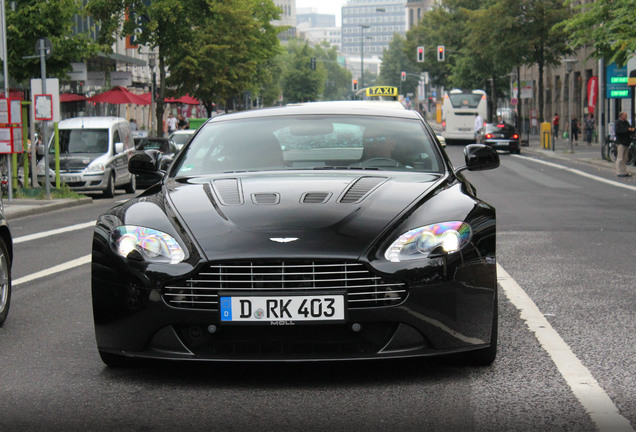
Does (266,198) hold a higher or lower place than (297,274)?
higher

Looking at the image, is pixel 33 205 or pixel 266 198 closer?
pixel 266 198

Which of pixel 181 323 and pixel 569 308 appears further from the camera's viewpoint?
pixel 569 308

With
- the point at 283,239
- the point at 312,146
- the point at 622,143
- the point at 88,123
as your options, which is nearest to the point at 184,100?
the point at 88,123

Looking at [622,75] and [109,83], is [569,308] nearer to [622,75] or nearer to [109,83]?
[622,75]

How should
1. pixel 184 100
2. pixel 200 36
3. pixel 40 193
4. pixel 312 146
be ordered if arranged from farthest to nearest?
pixel 200 36, pixel 184 100, pixel 40 193, pixel 312 146

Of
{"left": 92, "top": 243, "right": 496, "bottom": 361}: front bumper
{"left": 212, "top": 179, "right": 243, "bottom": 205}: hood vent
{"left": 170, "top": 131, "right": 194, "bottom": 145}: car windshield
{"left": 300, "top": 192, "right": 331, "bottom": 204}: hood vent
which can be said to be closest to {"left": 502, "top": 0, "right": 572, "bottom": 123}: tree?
{"left": 170, "top": 131, "right": 194, "bottom": 145}: car windshield

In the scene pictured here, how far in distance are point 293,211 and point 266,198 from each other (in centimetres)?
29

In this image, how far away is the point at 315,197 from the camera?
18.4 feet

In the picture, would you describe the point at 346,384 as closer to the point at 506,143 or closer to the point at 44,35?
the point at 44,35

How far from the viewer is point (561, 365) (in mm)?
5707

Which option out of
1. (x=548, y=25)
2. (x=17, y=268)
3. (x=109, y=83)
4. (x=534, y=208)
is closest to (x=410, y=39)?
(x=548, y=25)

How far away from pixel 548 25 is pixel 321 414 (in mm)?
51576

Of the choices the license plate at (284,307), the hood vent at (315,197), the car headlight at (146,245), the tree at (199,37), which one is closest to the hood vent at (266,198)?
the hood vent at (315,197)

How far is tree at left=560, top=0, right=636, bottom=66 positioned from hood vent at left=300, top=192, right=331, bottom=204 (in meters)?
23.2
